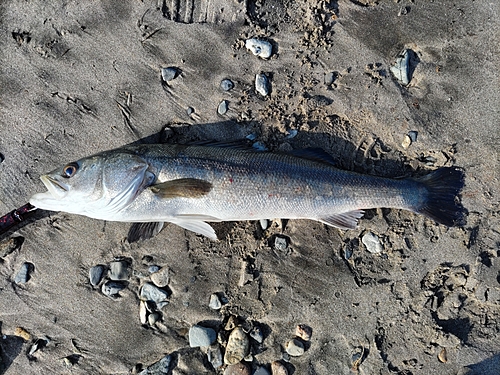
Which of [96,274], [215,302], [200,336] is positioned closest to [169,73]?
[96,274]

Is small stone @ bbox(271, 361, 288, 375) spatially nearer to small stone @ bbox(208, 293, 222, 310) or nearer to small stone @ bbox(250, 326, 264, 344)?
small stone @ bbox(250, 326, 264, 344)

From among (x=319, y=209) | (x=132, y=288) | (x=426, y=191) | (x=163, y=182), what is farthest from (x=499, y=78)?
(x=132, y=288)

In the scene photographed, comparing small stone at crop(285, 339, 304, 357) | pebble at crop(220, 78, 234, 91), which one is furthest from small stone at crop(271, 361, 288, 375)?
pebble at crop(220, 78, 234, 91)

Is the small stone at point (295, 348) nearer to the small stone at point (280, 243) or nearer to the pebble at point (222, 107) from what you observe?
the small stone at point (280, 243)

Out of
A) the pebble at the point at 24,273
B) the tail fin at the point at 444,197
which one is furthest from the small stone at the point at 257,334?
the pebble at the point at 24,273

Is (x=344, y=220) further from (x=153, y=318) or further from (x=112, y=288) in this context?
(x=112, y=288)

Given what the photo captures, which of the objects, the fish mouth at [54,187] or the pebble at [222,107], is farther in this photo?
the pebble at [222,107]
